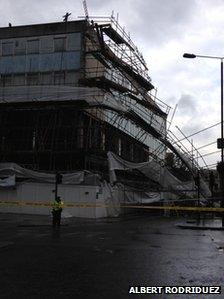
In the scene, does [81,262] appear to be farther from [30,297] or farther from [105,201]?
[105,201]

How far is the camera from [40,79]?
43438mm

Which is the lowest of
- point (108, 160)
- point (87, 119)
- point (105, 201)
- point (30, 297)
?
point (30, 297)

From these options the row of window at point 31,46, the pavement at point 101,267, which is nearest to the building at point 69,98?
the row of window at point 31,46

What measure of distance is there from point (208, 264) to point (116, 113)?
2861 centimetres

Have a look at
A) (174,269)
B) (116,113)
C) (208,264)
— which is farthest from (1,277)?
(116,113)

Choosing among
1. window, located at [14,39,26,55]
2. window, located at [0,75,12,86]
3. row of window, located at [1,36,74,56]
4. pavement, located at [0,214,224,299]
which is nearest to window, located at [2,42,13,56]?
row of window, located at [1,36,74,56]

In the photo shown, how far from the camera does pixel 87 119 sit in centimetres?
4041

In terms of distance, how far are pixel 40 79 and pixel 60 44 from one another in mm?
3160

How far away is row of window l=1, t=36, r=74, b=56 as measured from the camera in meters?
43.1

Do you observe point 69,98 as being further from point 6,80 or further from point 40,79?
point 6,80

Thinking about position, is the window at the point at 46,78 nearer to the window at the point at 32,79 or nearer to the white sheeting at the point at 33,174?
the window at the point at 32,79

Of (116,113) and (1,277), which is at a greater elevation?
(116,113)

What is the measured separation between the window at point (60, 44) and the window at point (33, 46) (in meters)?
1.68

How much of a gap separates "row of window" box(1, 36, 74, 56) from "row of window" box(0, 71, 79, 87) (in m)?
1.87
